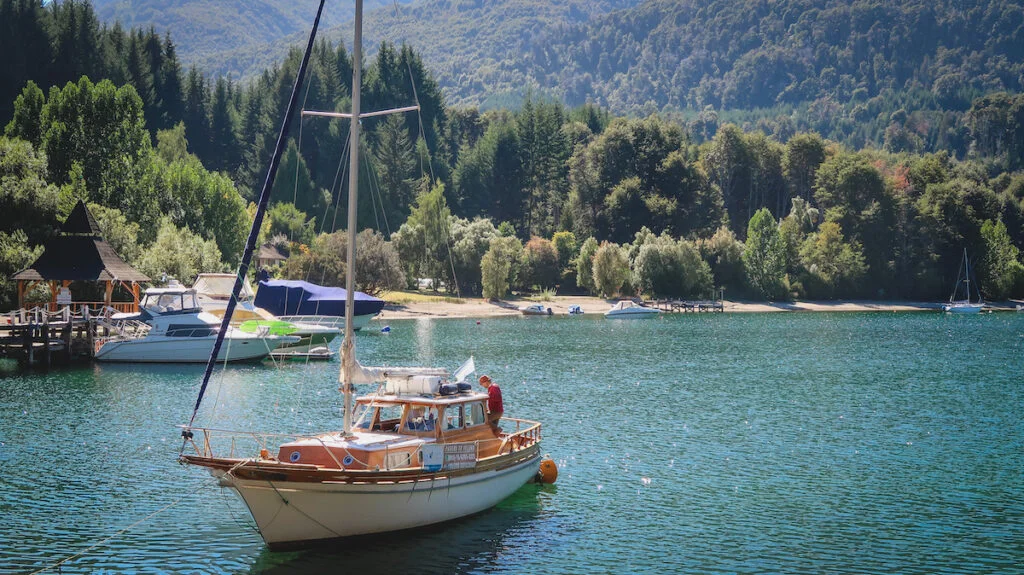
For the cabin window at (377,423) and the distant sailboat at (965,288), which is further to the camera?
the distant sailboat at (965,288)

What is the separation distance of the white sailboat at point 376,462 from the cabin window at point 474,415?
29 mm

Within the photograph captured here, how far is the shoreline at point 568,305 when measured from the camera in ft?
360

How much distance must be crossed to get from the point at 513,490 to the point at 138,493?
37.1ft

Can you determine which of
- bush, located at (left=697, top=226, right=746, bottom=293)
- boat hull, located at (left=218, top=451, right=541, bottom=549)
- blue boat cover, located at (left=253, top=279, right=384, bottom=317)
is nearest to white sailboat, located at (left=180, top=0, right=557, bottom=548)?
boat hull, located at (left=218, top=451, right=541, bottom=549)

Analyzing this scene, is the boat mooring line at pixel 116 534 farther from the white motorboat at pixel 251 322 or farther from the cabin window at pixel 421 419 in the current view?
the white motorboat at pixel 251 322

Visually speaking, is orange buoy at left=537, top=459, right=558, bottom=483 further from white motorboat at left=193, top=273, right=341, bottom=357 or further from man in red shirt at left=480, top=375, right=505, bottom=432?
white motorboat at left=193, top=273, right=341, bottom=357

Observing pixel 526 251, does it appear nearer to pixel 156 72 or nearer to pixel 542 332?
pixel 542 332

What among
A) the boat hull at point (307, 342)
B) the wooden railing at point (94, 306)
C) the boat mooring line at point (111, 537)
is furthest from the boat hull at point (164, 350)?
the boat mooring line at point (111, 537)

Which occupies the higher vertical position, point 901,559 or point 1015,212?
point 1015,212

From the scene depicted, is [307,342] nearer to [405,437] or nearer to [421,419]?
[421,419]

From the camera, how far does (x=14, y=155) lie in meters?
71.0

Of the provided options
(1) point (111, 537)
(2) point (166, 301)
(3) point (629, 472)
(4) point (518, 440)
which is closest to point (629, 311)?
(2) point (166, 301)

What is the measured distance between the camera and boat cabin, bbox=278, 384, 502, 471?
23.6 meters

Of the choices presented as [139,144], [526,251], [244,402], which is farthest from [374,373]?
[526,251]
